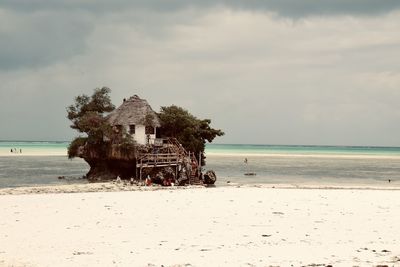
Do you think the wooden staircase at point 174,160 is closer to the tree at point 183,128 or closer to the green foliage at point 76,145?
the tree at point 183,128

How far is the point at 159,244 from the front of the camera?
1489 cm

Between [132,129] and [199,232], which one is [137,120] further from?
[199,232]

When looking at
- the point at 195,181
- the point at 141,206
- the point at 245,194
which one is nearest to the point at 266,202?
the point at 245,194

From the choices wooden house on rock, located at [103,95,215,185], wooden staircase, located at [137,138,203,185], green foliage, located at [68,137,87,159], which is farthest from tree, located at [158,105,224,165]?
green foliage, located at [68,137,87,159]

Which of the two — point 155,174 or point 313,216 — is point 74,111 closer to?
point 155,174

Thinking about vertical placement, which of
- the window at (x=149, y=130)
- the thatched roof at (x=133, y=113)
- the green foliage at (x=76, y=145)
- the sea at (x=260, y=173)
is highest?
the thatched roof at (x=133, y=113)

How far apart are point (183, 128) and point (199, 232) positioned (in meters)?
34.7

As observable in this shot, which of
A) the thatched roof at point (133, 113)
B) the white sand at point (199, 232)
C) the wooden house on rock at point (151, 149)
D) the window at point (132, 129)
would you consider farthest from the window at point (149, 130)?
the white sand at point (199, 232)

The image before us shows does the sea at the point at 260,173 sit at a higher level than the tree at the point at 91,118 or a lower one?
lower

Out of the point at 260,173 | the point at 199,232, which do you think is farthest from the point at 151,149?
the point at 199,232

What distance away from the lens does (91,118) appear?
156 ft

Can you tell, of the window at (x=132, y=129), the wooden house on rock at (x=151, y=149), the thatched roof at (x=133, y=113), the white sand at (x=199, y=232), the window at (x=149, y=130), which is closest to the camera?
the white sand at (x=199, y=232)

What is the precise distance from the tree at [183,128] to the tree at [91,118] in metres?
6.05

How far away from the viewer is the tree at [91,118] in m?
46.9
